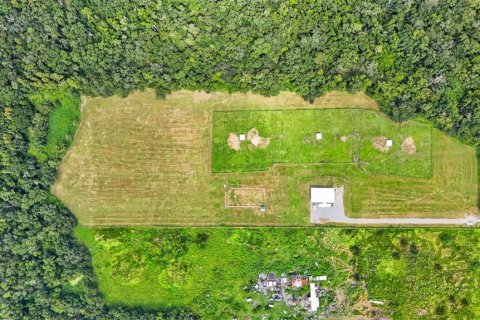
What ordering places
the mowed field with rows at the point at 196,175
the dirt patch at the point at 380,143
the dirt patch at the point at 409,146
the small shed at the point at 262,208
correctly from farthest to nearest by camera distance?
1. the small shed at the point at 262,208
2. the dirt patch at the point at 380,143
3. the dirt patch at the point at 409,146
4. the mowed field with rows at the point at 196,175

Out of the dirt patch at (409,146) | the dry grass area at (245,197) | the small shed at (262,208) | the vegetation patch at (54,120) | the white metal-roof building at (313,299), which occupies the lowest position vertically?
the white metal-roof building at (313,299)

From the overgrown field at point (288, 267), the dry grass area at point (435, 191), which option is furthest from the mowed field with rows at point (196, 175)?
the overgrown field at point (288, 267)

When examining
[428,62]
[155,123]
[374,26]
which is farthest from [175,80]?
[428,62]

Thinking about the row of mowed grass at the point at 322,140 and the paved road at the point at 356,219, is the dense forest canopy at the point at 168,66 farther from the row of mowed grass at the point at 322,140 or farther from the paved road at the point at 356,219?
the paved road at the point at 356,219

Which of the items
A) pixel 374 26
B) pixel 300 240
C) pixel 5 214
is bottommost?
pixel 300 240

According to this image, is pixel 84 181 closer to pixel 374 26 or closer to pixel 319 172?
pixel 319 172
